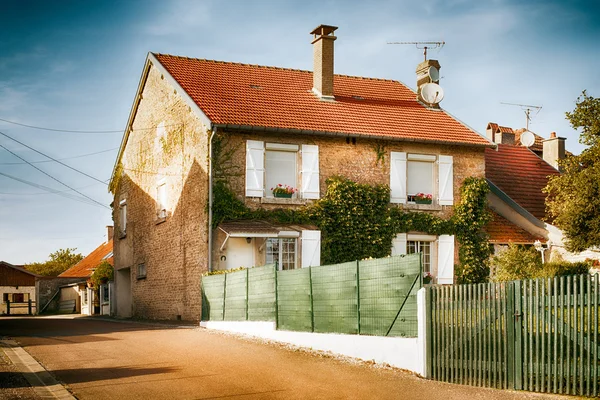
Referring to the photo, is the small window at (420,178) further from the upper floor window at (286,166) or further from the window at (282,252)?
the window at (282,252)

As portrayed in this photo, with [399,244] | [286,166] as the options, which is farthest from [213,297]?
[399,244]

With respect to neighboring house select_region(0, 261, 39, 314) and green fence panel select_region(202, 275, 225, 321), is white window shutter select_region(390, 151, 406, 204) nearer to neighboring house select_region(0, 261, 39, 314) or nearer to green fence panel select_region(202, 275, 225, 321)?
green fence panel select_region(202, 275, 225, 321)

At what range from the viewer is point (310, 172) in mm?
24547

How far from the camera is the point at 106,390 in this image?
10.6 meters

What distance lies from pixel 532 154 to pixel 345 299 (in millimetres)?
22733

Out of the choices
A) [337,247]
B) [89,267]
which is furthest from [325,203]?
[89,267]

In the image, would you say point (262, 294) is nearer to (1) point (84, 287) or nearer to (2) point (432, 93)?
(2) point (432, 93)

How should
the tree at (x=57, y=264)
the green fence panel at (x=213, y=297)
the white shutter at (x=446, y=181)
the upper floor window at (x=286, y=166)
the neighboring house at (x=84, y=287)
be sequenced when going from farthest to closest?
the tree at (x=57, y=264) < the neighboring house at (x=84, y=287) < the white shutter at (x=446, y=181) < the upper floor window at (x=286, y=166) < the green fence panel at (x=213, y=297)

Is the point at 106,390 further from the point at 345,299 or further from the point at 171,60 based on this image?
the point at 171,60

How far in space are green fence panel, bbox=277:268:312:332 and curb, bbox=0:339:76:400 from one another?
5422 mm

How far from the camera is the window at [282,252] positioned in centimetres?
2375

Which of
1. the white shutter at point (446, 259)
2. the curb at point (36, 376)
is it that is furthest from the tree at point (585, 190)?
the curb at point (36, 376)

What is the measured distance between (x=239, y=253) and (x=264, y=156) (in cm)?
314

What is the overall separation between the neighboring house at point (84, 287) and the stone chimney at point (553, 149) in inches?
935
